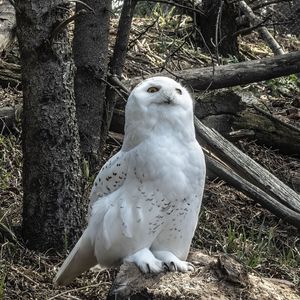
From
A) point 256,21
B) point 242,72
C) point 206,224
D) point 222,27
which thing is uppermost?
point 256,21

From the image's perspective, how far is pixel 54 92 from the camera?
15.0ft

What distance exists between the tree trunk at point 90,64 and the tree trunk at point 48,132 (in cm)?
92

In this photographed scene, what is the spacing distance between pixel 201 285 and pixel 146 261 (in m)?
0.28

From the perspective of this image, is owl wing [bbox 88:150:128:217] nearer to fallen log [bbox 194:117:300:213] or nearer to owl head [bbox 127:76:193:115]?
owl head [bbox 127:76:193:115]

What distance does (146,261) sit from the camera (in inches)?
145

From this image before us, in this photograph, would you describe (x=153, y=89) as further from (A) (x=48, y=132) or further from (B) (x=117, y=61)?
(B) (x=117, y=61)

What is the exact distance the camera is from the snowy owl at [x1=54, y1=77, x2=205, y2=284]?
11.9 ft

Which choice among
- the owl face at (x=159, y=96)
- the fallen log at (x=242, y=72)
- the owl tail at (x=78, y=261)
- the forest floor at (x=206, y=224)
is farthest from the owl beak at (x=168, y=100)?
the fallen log at (x=242, y=72)

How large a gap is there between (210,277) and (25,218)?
160cm

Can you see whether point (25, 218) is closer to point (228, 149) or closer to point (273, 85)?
point (228, 149)

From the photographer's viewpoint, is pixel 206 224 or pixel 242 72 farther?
pixel 242 72

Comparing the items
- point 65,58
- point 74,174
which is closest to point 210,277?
point 74,174

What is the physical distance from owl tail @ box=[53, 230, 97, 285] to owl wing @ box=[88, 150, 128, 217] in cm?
26

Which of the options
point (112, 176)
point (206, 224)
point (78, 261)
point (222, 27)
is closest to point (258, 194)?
point (206, 224)
